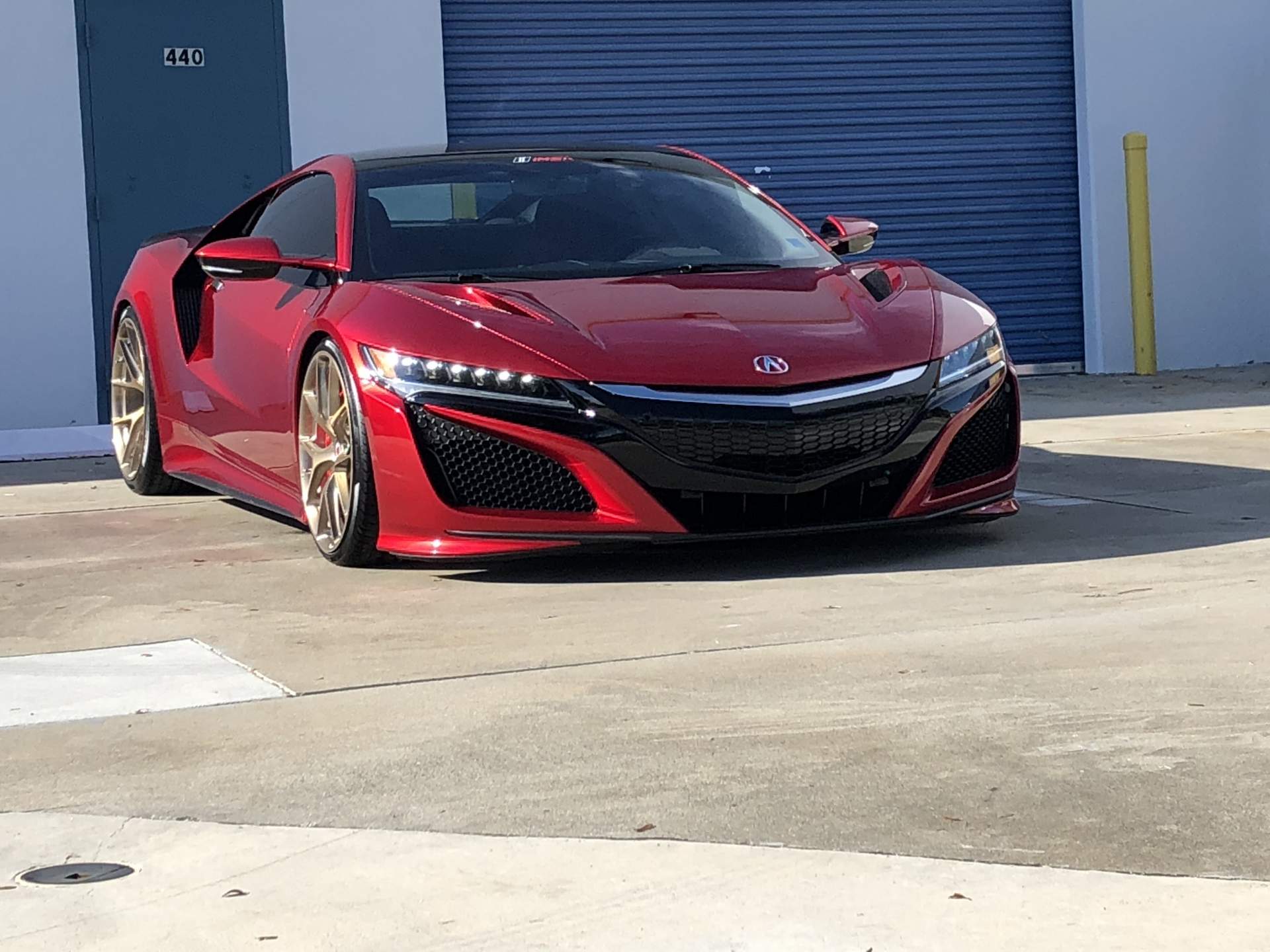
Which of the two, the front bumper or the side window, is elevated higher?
the side window

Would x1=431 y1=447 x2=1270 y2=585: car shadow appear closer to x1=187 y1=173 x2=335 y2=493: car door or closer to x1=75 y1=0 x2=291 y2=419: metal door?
x1=187 y1=173 x2=335 y2=493: car door

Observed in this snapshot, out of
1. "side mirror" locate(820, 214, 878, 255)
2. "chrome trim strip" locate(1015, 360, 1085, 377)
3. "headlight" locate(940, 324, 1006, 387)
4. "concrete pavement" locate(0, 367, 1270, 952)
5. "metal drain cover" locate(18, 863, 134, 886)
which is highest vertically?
"side mirror" locate(820, 214, 878, 255)

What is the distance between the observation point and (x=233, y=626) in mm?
4828

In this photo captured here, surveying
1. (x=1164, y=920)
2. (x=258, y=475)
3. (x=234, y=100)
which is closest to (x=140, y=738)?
(x=1164, y=920)

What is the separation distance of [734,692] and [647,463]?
4.23 feet

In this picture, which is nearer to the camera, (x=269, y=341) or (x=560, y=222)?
(x=269, y=341)

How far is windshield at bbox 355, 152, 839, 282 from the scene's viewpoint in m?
5.95

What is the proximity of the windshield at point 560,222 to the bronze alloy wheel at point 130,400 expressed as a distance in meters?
1.60

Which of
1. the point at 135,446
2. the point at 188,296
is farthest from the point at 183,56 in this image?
the point at 188,296

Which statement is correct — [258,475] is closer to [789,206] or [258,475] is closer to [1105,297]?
[789,206]

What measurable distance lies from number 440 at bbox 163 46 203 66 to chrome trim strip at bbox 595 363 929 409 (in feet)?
25.2

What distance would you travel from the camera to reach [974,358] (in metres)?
5.53

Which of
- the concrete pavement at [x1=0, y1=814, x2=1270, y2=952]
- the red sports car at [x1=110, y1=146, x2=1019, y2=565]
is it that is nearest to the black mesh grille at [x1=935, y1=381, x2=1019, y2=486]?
the red sports car at [x1=110, y1=146, x2=1019, y2=565]

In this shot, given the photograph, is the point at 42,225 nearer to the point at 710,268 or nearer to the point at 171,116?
the point at 171,116
